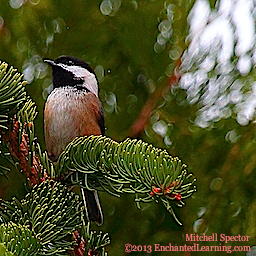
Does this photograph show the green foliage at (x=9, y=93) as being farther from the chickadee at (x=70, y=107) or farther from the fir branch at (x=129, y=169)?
the chickadee at (x=70, y=107)

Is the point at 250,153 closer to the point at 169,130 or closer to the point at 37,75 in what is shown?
the point at 169,130

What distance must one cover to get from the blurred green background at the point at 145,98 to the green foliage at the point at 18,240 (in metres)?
0.40

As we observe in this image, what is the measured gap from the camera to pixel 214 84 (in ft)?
3.64

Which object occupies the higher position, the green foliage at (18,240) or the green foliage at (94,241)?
the green foliage at (94,241)

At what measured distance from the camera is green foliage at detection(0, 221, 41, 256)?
0.52 meters

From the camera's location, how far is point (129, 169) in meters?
0.67

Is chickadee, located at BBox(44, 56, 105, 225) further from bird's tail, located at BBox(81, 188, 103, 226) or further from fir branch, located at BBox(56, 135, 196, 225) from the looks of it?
fir branch, located at BBox(56, 135, 196, 225)

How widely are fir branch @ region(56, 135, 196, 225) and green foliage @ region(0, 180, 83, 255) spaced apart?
6cm

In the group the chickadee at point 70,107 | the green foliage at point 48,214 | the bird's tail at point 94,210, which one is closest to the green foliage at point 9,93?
the green foliage at point 48,214

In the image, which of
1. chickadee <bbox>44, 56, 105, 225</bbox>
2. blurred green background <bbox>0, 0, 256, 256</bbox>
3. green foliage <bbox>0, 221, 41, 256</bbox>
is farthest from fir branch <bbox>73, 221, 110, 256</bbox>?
chickadee <bbox>44, 56, 105, 225</bbox>

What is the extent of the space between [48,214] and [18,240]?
4.2 inches

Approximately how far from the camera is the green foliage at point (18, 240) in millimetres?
521

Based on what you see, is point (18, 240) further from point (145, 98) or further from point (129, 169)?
point (145, 98)

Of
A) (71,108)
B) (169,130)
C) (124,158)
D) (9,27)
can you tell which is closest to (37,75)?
(9,27)
